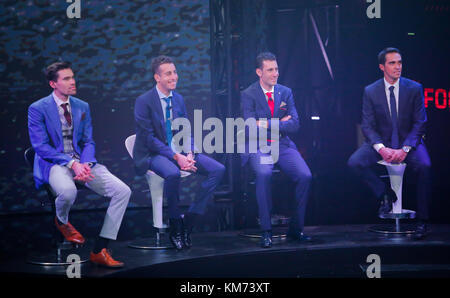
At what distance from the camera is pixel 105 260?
Result: 4.38 meters

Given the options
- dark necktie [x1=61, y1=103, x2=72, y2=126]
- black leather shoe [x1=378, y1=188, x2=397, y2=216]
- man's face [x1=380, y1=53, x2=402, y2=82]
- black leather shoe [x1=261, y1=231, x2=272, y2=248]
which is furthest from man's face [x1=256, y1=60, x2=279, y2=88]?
dark necktie [x1=61, y1=103, x2=72, y2=126]

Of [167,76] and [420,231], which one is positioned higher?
[167,76]

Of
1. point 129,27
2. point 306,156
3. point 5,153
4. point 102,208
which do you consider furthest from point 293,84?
point 5,153

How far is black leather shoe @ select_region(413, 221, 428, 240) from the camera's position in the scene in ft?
17.4

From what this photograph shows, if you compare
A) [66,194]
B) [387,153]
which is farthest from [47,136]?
[387,153]

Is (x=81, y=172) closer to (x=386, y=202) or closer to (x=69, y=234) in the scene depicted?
(x=69, y=234)

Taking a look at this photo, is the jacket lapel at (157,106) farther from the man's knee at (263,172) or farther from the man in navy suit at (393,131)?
the man in navy suit at (393,131)

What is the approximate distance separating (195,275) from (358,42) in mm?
3127

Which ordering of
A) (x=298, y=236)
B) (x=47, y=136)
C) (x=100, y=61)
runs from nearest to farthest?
(x=47, y=136), (x=298, y=236), (x=100, y=61)

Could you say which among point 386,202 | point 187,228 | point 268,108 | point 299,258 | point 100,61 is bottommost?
point 299,258

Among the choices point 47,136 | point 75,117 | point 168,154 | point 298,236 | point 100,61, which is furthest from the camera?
point 100,61

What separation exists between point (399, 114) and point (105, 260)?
298 cm

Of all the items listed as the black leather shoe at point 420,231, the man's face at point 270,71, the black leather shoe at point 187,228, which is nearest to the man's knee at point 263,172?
the black leather shoe at point 187,228

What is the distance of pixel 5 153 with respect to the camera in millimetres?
6066
